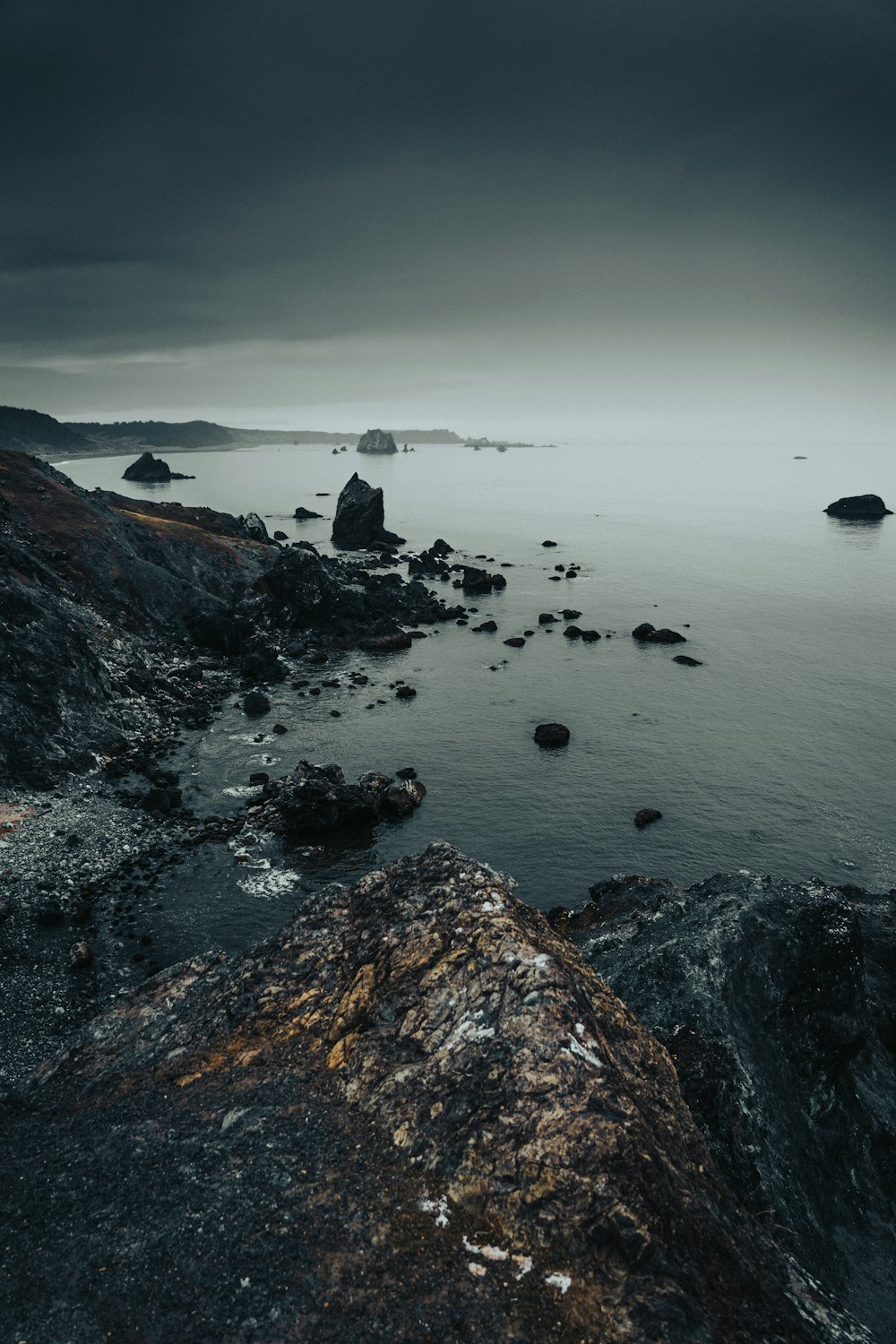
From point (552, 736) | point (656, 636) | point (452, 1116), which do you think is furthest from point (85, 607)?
point (452, 1116)

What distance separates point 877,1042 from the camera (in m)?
25.5

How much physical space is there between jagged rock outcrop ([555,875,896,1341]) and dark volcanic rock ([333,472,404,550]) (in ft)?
393

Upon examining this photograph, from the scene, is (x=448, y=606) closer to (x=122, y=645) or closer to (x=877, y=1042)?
(x=122, y=645)

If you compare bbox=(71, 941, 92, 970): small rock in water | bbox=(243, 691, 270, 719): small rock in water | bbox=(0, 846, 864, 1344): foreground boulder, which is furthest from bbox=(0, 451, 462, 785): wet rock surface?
bbox=(0, 846, 864, 1344): foreground boulder

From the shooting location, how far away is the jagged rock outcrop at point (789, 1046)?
63.2 ft

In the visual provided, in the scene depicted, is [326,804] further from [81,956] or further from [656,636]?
[656,636]

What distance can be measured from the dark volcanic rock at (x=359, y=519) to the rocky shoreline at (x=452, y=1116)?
111 meters

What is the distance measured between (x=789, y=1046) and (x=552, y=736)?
109 feet

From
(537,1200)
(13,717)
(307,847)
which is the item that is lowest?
(307,847)

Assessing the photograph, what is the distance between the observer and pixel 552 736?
55.1 m

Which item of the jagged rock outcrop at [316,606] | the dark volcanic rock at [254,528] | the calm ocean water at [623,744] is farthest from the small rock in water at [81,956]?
the dark volcanic rock at [254,528]

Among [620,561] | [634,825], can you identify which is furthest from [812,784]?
[620,561]

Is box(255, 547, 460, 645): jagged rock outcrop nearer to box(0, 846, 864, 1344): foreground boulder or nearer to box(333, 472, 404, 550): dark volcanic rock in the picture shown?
box(333, 472, 404, 550): dark volcanic rock

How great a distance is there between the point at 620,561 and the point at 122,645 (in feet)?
300
